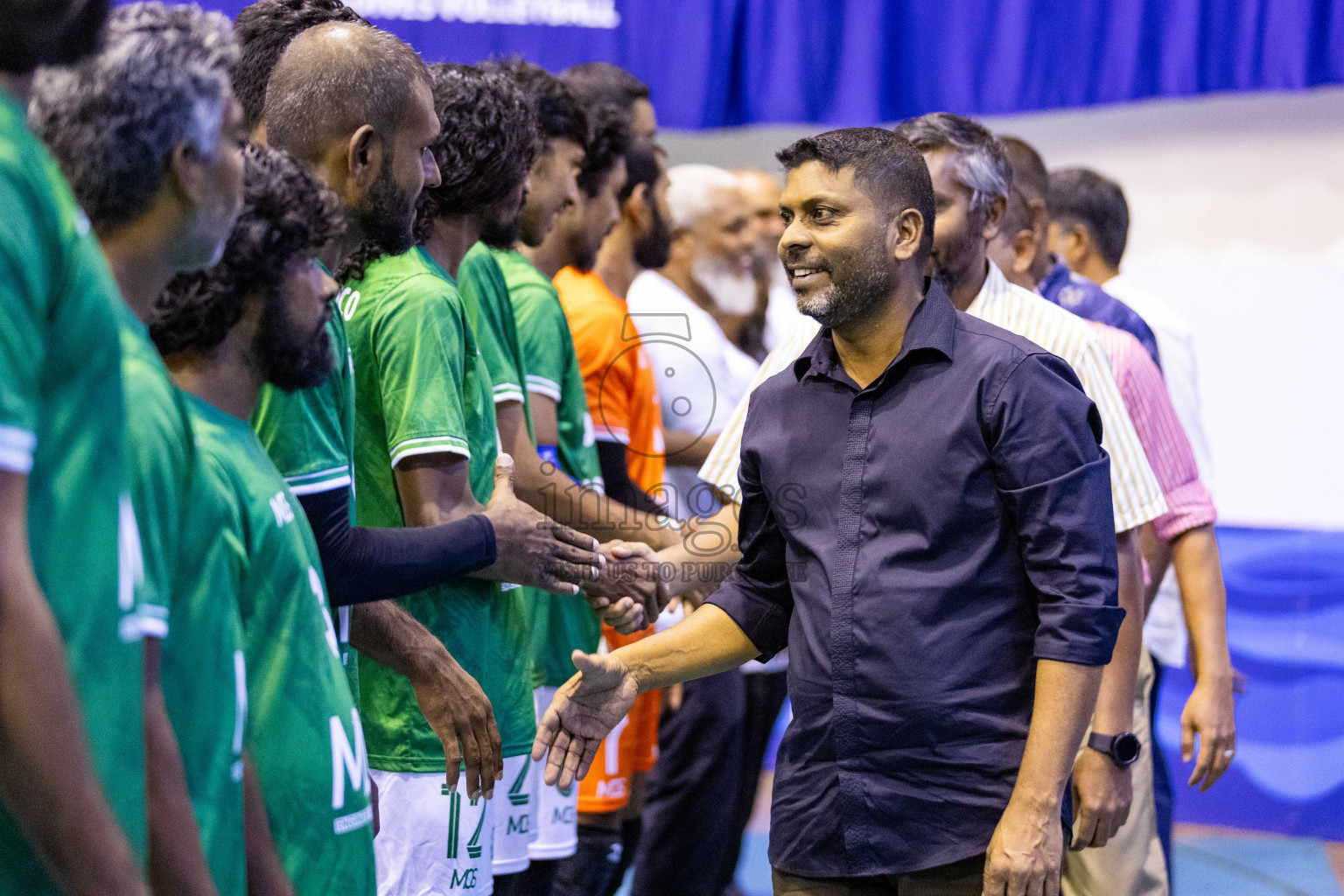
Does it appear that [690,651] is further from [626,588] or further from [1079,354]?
[1079,354]

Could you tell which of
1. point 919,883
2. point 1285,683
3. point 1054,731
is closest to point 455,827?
point 919,883

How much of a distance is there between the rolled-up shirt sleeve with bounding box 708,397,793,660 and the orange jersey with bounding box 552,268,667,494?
114 centimetres

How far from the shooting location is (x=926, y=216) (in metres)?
2.20

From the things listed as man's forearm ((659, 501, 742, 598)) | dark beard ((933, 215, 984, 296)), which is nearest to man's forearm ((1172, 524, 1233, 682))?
dark beard ((933, 215, 984, 296))

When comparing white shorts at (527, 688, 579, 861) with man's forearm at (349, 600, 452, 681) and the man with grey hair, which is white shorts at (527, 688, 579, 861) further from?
the man with grey hair

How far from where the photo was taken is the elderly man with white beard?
13.2 feet

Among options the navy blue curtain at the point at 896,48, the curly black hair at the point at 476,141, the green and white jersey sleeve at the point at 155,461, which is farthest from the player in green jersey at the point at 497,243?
the navy blue curtain at the point at 896,48

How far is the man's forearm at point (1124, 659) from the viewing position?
2.34m

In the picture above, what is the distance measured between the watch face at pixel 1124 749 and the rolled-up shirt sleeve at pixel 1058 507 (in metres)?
0.44

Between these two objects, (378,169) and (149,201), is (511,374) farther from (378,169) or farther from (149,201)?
(149,201)

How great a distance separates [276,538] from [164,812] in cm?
31

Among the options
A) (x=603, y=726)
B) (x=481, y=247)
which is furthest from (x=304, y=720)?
(x=481, y=247)

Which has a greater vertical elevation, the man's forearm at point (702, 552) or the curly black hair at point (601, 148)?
the curly black hair at point (601, 148)

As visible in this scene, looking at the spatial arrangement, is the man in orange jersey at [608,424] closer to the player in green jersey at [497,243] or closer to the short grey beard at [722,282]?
the player in green jersey at [497,243]
